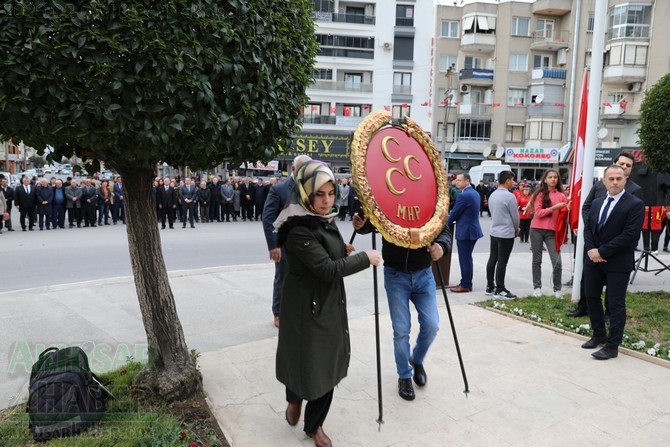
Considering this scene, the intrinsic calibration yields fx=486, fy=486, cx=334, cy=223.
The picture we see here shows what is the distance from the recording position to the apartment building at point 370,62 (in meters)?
37.8

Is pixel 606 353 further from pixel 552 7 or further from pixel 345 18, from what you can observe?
pixel 552 7

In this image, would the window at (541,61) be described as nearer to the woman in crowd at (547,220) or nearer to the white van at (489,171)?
the white van at (489,171)

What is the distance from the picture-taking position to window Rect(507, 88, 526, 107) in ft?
128

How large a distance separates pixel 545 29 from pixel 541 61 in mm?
2430

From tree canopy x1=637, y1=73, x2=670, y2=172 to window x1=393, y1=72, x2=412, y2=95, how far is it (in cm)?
3332

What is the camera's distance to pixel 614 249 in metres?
4.52

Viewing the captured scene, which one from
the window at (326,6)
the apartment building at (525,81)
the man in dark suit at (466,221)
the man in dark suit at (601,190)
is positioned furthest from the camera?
the window at (326,6)

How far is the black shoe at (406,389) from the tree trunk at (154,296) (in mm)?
1554

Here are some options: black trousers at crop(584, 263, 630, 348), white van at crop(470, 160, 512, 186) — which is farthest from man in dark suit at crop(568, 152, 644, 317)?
white van at crop(470, 160, 512, 186)

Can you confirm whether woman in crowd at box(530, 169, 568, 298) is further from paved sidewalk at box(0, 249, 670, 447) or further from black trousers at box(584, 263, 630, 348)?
black trousers at box(584, 263, 630, 348)

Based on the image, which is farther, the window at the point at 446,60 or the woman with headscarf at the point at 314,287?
the window at the point at 446,60

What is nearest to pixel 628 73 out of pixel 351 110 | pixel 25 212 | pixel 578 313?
pixel 351 110

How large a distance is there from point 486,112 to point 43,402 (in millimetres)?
40375

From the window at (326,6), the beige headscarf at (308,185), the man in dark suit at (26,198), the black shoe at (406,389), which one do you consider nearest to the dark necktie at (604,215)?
the black shoe at (406,389)
